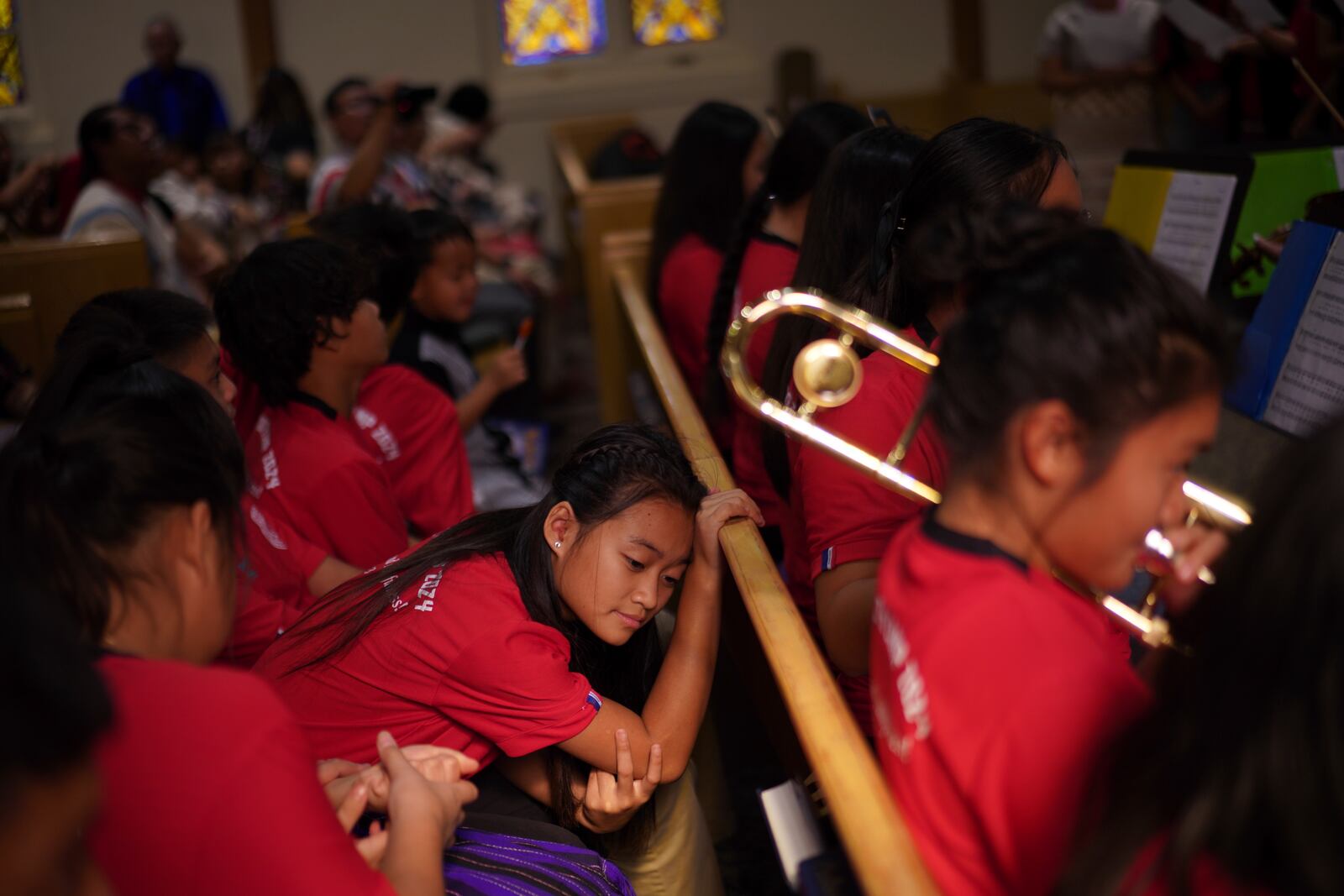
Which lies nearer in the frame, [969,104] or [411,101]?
[411,101]

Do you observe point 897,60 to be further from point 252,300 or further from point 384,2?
point 252,300

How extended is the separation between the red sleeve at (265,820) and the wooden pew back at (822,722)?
464 millimetres

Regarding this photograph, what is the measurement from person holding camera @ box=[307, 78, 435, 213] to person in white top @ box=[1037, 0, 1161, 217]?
2.88m

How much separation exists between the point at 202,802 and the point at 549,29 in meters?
8.84

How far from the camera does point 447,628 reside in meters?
1.76

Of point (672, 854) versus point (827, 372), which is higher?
point (827, 372)

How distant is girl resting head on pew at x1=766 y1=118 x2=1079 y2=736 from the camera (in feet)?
5.60

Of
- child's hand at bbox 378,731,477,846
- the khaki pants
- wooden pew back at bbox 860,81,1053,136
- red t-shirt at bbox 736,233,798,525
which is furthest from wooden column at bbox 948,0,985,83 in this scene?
child's hand at bbox 378,731,477,846

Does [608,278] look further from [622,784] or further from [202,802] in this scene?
[202,802]

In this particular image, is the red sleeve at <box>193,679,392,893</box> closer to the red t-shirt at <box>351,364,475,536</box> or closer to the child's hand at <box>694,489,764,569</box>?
the child's hand at <box>694,489,764,569</box>

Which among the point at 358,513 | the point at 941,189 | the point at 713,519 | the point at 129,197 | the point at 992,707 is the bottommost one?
the point at 358,513

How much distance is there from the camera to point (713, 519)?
1.90 m

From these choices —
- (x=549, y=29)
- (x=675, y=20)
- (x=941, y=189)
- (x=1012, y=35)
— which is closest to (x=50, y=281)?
(x=941, y=189)

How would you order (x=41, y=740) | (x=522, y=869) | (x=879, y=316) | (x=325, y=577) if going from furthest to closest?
(x=325, y=577) → (x=879, y=316) → (x=522, y=869) → (x=41, y=740)
